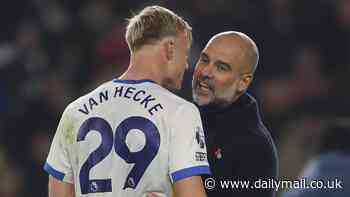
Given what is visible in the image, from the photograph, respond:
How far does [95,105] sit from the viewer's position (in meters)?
3.79

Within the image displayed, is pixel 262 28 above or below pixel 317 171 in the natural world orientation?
above

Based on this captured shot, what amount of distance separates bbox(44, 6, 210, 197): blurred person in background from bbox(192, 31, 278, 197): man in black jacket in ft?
1.53

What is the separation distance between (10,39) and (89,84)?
4.34ft

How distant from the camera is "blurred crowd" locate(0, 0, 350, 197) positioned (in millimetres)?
7766

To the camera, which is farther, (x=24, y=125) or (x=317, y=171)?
(x=24, y=125)

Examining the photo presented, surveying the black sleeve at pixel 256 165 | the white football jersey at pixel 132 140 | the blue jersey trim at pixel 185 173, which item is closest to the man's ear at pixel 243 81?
the black sleeve at pixel 256 165

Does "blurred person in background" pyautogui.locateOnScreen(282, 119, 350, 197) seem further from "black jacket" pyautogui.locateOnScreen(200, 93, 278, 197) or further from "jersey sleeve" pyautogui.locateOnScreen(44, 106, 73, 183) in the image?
"jersey sleeve" pyautogui.locateOnScreen(44, 106, 73, 183)

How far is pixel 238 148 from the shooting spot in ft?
14.0

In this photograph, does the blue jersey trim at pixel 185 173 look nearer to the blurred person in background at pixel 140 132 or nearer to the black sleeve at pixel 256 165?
the blurred person in background at pixel 140 132

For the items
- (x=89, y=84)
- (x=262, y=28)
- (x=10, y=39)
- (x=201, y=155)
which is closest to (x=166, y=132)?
(x=201, y=155)

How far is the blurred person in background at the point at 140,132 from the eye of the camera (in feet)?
12.0

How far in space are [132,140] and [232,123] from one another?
76 centimetres

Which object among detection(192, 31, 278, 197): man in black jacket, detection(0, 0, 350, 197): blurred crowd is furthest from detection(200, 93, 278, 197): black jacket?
detection(0, 0, 350, 197): blurred crowd

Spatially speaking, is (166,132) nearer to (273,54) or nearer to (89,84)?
(273,54)
